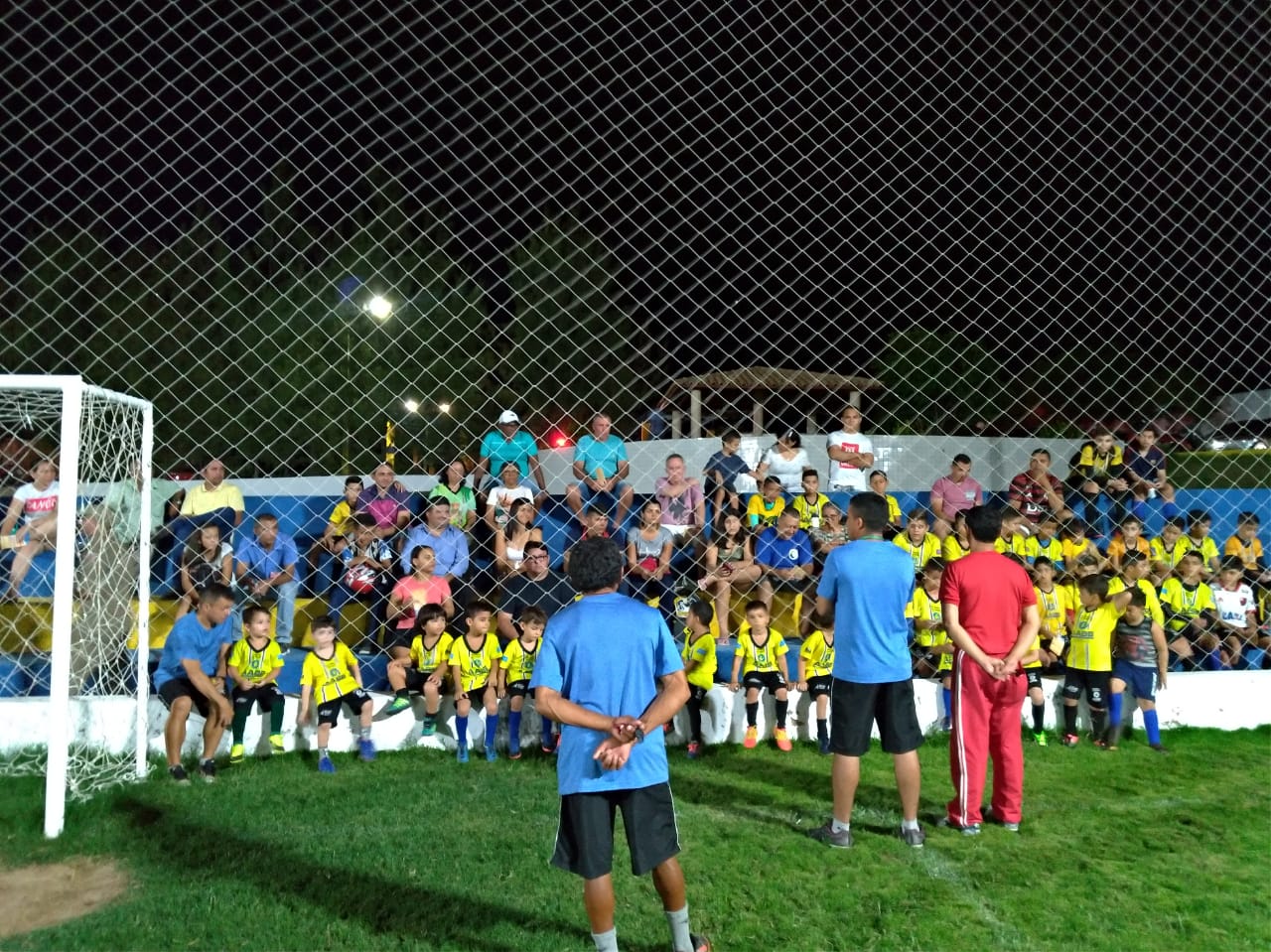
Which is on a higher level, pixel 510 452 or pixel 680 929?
pixel 510 452

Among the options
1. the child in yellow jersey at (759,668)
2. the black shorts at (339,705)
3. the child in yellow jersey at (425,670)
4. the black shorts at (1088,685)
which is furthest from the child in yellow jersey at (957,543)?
the black shorts at (339,705)

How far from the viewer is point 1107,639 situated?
6066mm

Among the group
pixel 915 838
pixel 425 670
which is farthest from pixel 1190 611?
pixel 425 670

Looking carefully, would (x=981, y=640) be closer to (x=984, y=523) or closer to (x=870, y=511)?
(x=984, y=523)

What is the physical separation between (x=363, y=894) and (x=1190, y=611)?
241 inches

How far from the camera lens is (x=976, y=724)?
4.12 meters

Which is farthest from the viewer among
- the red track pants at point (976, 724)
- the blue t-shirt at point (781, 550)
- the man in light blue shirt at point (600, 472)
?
the man in light blue shirt at point (600, 472)

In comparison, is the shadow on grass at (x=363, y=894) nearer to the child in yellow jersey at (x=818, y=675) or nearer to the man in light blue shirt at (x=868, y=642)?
the man in light blue shirt at (x=868, y=642)

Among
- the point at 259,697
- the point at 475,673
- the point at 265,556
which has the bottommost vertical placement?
the point at 259,697

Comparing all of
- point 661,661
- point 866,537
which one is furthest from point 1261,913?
point 661,661

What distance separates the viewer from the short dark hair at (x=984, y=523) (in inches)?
162

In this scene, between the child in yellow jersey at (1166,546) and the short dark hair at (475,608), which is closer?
the short dark hair at (475,608)

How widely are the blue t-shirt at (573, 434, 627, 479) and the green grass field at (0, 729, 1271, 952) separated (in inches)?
107

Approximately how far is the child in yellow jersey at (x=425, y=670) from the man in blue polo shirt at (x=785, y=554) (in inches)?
91.3
